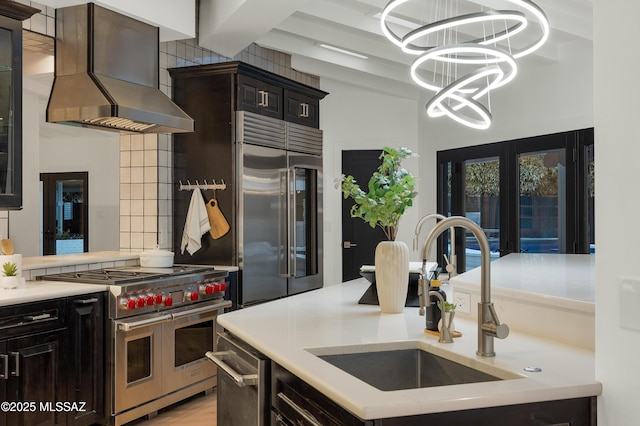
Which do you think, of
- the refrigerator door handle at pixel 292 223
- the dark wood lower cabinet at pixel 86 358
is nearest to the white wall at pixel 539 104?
the refrigerator door handle at pixel 292 223

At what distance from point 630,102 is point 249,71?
3.62 m

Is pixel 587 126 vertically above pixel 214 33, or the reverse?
pixel 214 33

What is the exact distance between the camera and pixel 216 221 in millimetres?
4586

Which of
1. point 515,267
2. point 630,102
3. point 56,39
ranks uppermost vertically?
point 56,39

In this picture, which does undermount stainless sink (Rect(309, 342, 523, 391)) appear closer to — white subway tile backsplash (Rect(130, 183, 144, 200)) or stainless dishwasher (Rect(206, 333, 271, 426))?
stainless dishwasher (Rect(206, 333, 271, 426))

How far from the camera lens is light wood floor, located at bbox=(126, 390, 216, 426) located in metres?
3.69

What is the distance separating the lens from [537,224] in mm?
5582

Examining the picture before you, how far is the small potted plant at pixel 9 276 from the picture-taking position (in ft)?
10.5

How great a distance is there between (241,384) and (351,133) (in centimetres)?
535

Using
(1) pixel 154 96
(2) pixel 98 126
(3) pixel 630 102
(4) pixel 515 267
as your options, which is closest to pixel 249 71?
(1) pixel 154 96

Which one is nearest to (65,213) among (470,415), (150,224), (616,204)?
(150,224)

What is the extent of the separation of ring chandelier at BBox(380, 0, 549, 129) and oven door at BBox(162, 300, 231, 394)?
2124 mm

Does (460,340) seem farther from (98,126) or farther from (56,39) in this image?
(56,39)

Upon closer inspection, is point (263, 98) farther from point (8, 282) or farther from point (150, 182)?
point (8, 282)
